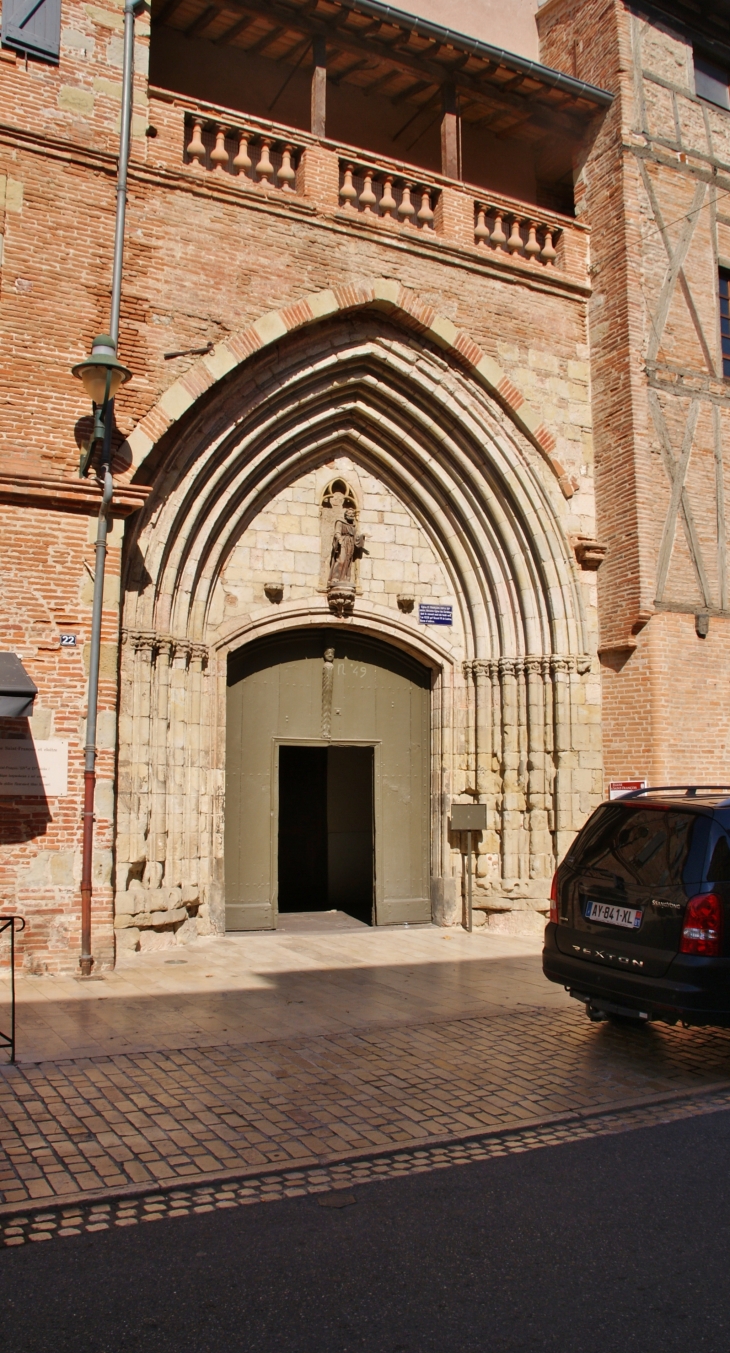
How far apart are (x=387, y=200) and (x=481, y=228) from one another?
120 cm

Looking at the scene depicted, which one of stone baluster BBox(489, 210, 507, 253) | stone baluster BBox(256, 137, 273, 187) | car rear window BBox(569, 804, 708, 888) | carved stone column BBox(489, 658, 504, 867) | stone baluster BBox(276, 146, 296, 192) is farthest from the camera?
stone baluster BBox(489, 210, 507, 253)

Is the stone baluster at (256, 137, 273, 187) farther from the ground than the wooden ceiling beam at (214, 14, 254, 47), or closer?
closer

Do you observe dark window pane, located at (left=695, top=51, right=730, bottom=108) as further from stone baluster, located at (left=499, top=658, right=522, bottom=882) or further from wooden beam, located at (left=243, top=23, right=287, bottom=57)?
stone baluster, located at (left=499, top=658, right=522, bottom=882)

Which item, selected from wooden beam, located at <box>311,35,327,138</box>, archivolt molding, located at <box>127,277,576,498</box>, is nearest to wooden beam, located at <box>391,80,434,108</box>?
wooden beam, located at <box>311,35,327,138</box>

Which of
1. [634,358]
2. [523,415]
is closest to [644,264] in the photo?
[634,358]

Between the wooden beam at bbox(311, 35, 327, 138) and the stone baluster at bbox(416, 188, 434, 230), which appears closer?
the wooden beam at bbox(311, 35, 327, 138)

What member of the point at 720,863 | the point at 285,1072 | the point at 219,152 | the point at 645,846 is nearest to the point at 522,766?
the point at 645,846

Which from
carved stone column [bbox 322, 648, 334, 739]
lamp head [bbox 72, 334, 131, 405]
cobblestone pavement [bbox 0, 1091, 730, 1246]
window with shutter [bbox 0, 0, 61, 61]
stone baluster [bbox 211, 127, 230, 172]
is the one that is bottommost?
cobblestone pavement [bbox 0, 1091, 730, 1246]

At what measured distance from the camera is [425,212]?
11.0 meters

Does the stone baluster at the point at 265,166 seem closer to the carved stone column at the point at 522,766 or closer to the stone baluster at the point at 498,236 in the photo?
the stone baluster at the point at 498,236

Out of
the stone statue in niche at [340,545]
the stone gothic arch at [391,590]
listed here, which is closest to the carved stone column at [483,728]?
the stone gothic arch at [391,590]

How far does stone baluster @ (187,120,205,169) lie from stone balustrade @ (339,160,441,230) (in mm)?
1499

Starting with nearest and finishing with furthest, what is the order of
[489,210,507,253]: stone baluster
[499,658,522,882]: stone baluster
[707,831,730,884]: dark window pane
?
[707,831,730,884]: dark window pane → [499,658,522,882]: stone baluster → [489,210,507,253]: stone baluster

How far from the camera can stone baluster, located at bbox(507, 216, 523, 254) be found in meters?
11.5
